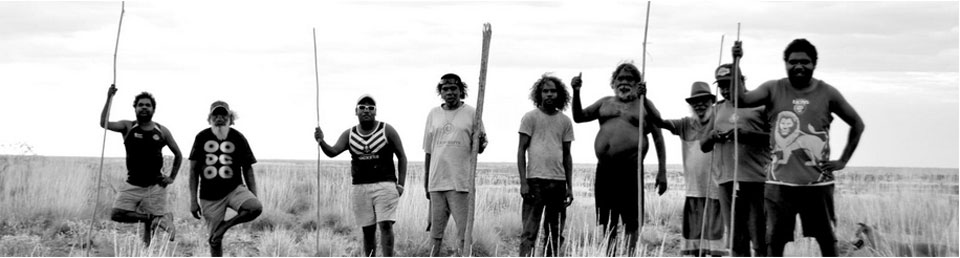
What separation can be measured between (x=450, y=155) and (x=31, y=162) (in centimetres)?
1662

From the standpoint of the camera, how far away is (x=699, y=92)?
32.1 ft

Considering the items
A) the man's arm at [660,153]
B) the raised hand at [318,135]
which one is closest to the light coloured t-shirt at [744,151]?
the man's arm at [660,153]

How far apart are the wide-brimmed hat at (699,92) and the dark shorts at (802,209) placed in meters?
1.80

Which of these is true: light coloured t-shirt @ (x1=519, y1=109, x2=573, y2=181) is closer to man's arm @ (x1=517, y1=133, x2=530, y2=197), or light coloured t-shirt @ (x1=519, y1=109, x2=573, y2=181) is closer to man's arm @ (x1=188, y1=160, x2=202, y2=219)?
man's arm @ (x1=517, y1=133, x2=530, y2=197)

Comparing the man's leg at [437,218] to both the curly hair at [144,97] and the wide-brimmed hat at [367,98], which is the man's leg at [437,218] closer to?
the wide-brimmed hat at [367,98]

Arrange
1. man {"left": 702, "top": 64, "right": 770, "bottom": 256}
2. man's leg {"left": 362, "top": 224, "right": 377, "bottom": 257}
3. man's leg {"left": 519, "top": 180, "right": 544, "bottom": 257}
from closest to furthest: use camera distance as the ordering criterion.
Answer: man {"left": 702, "top": 64, "right": 770, "bottom": 256} < man's leg {"left": 519, "top": 180, "right": 544, "bottom": 257} < man's leg {"left": 362, "top": 224, "right": 377, "bottom": 257}

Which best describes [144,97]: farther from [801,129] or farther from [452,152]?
[801,129]

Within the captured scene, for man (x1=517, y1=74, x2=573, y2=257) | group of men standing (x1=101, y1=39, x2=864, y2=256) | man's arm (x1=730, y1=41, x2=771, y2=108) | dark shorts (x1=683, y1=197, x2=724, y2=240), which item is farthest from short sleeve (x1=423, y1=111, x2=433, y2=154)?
man's arm (x1=730, y1=41, x2=771, y2=108)

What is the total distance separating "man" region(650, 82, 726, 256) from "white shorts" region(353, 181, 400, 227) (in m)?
2.31

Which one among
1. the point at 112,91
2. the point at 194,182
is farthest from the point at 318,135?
the point at 112,91

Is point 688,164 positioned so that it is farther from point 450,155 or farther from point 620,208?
point 450,155

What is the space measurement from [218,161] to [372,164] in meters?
1.30

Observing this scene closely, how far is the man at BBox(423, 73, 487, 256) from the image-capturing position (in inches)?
386

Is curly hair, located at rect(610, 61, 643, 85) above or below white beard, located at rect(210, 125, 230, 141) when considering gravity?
above
